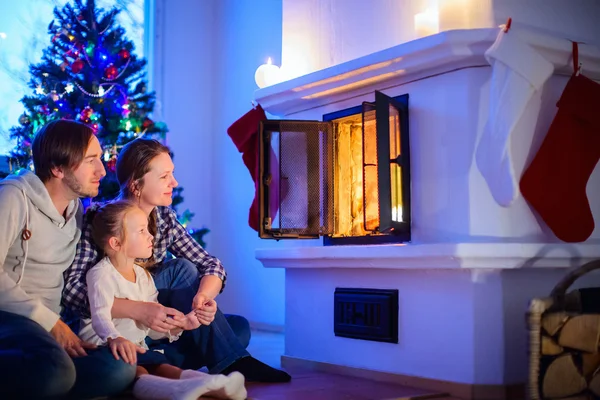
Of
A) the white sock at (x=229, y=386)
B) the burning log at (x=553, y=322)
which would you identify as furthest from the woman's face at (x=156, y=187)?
the burning log at (x=553, y=322)

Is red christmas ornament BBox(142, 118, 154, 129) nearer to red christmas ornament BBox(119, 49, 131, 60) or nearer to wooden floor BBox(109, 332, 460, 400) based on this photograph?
red christmas ornament BBox(119, 49, 131, 60)

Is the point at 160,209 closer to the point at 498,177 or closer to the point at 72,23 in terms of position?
the point at 498,177

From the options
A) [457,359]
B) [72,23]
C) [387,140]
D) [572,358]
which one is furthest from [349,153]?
[72,23]

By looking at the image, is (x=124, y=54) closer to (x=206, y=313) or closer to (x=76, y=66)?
(x=76, y=66)

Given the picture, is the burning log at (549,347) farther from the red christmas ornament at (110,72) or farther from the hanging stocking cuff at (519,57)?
the red christmas ornament at (110,72)

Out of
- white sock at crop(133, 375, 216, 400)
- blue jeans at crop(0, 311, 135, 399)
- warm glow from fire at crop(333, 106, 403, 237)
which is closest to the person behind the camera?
blue jeans at crop(0, 311, 135, 399)

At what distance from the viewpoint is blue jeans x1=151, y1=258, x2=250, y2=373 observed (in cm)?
223

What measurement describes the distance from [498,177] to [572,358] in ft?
1.85

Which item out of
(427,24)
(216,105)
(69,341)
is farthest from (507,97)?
(216,105)

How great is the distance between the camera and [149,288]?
222cm

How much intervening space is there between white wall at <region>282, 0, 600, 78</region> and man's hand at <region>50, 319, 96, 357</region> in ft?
4.76

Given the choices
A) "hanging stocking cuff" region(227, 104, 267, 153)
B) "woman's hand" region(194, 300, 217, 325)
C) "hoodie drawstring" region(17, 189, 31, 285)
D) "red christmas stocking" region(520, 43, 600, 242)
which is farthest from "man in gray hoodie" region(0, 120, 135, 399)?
"red christmas stocking" region(520, 43, 600, 242)

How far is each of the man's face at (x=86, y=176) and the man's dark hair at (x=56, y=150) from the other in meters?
0.01

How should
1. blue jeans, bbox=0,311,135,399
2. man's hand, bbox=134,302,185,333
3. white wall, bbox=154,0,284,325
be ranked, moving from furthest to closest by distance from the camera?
white wall, bbox=154,0,284,325 < man's hand, bbox=134,302,185,333 < blue jeans, bbox=0,311,135,399
